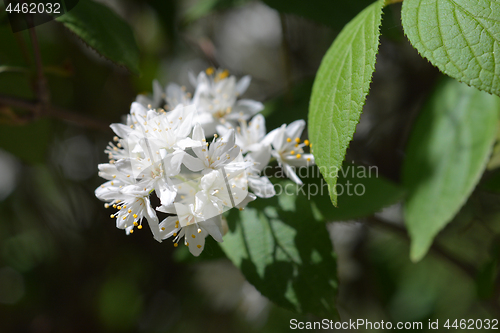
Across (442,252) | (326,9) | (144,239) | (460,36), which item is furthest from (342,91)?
(144,239)

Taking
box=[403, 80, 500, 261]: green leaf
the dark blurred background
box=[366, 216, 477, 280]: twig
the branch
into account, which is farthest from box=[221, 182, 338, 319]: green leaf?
the dark blurred background

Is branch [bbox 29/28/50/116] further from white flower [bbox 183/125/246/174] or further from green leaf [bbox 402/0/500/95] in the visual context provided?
green leaf [bbox 402/0/500/95]

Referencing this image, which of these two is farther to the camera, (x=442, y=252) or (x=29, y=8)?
(x=442, y=252)

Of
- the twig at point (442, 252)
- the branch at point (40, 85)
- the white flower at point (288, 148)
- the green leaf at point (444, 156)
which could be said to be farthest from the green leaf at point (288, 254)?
the branch at point (40, 85)

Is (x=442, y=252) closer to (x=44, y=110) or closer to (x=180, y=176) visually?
(x=180, y=176)

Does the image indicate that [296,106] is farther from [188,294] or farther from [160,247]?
[188,294]

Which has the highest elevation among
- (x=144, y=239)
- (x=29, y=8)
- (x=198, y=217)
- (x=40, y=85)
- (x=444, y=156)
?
(x=29, y=8)

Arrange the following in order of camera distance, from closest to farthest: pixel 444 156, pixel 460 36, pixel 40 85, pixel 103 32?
1. pixel 460 36
2. pixel 103 32
3. pixel 40 85
4. pixel 444 156

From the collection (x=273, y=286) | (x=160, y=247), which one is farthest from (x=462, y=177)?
(x=160, y=247)
